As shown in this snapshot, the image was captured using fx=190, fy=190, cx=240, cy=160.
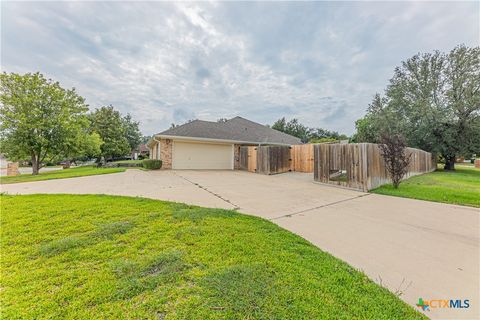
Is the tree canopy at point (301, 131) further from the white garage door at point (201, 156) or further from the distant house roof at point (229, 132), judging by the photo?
the white garage door at point (201, 156)

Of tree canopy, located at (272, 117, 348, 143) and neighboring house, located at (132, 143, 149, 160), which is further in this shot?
tree canopy, located at (272, 117, 348, 143)

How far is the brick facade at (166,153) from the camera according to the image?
13727mm

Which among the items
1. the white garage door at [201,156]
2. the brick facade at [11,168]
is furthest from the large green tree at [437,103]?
the brick facade at [11,168]

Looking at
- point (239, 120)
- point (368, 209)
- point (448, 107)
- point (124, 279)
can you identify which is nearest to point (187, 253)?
point (124, 279)

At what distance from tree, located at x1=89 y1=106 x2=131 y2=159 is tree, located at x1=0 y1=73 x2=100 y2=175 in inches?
496

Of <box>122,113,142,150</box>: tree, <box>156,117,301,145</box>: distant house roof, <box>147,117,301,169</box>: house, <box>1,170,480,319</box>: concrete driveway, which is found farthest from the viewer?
<box>122,113,142,150</box>: tree

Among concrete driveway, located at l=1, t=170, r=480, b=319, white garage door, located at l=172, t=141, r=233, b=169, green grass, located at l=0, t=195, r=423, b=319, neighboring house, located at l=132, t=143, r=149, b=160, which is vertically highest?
neighboring house, located at l=132, t=143, r=149, b=160

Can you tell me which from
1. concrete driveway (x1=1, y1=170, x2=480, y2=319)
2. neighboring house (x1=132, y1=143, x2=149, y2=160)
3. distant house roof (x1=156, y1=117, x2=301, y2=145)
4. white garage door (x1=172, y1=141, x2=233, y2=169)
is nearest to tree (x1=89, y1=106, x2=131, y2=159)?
neighboring house (x1=132, y1=143, x2=149, y2=160)

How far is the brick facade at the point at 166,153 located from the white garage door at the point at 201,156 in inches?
11.0

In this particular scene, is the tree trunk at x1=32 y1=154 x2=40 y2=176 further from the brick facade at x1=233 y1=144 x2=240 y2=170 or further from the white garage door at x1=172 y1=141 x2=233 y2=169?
the brick facade at x1=233 y1=144 x2=240 y2=170

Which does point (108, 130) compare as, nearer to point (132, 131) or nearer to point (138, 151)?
point (132, 131)

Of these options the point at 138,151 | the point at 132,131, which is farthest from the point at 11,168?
the point at 138,151

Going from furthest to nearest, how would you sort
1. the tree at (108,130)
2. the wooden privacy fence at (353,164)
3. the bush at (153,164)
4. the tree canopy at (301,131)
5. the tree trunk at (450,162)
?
the tree canopy at (301,131) < the tree at (108,130) < the tree trunk at (450,162) < the bush at (153,164) < the wooden privacy fence at (353,164)

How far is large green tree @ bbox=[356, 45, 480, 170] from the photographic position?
607 inches
